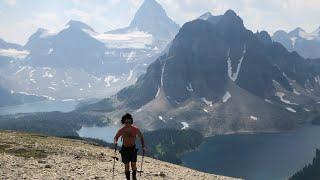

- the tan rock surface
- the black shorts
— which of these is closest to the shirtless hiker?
the black shorts

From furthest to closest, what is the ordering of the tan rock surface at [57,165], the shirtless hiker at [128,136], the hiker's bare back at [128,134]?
the tan rock surface at [57,165], the hiker's bare back at [128,134], the shirtless hiker at [128,136]

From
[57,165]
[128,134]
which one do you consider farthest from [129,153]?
[57,165]

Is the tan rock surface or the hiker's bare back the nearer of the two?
the hiker's bare back

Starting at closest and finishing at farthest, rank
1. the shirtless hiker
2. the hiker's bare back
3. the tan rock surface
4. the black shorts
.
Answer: the shirtless hiker
the hiker's bare back
the black shorts
the tan rock surface

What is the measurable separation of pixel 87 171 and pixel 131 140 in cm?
1251

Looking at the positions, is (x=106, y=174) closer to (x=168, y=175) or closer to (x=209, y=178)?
(x=168, y=175)

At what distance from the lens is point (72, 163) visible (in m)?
45.2

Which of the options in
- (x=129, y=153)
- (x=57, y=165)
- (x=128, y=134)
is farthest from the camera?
(x=57, y=165)

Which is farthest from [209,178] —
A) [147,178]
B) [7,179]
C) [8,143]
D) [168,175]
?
[8,143]

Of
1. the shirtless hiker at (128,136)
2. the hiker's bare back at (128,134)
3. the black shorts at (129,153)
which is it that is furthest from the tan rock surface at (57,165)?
the hiker's bare back at (128,134)

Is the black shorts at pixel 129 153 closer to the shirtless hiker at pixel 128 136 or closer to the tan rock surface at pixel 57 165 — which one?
the shirtless hiker at pixel 128 136

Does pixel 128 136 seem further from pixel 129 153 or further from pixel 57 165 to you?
pixel 57 165

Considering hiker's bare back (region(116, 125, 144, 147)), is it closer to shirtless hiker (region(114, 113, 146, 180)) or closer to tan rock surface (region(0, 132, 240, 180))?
shirtless hiker (region(114, 113, 146, 180))

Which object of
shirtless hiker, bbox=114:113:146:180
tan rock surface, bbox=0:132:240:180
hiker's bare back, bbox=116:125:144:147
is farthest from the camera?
tan rock surface, bbox=0:132:240:180
